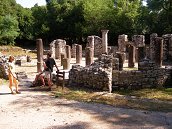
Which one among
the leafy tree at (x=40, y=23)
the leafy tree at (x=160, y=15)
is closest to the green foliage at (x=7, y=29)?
the leafy tree at (x=40, y=23)

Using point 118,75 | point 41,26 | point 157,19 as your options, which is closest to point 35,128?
point 118,75

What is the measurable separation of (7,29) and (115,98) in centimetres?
3723

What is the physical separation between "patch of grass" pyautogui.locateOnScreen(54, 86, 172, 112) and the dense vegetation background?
2464 centimetres

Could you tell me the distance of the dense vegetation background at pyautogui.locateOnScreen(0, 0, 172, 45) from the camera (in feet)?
139

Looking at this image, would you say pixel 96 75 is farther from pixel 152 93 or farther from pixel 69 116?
pixel 69 116

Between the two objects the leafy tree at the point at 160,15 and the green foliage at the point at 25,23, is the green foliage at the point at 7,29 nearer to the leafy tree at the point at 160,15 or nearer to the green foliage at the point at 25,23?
the green foliage at the point at 25,23

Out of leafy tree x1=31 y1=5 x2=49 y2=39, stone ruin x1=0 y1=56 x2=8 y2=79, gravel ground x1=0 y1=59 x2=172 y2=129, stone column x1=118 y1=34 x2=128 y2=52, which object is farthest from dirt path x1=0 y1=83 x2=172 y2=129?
leafy tree x1=31 y1=5 x2=49 y2=39

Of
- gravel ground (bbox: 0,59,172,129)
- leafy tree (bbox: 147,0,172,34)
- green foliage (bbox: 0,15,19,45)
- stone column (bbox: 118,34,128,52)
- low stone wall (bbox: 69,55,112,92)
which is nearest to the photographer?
gravel ground (bbox: 0,59,172,129)

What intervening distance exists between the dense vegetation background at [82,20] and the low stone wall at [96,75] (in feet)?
81.3

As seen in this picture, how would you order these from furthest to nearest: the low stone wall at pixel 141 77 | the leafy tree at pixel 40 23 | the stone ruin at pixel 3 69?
the leafy tree at pixel 40 23 → the stone ruin at pixel 3 69 → the low stone wall at pixel 141 77

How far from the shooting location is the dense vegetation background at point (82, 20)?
42438 millimetres

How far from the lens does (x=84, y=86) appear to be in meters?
17.3

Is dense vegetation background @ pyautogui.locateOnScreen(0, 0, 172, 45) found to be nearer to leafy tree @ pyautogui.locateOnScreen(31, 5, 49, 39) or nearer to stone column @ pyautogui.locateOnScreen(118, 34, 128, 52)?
leafy tree @ pyautogui.locateOnScreen(31, 5, 49, 39)

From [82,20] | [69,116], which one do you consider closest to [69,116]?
[69,116]
